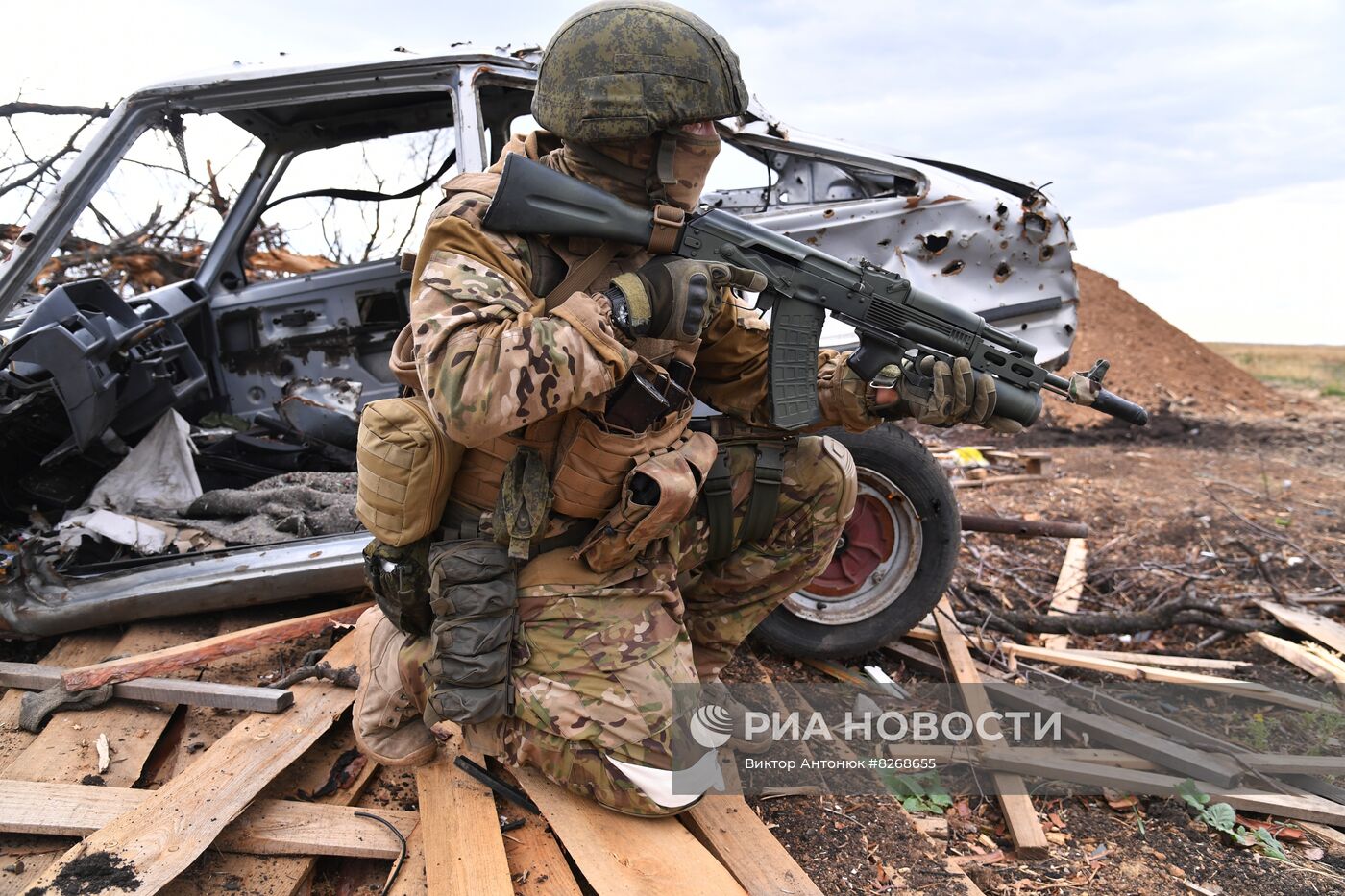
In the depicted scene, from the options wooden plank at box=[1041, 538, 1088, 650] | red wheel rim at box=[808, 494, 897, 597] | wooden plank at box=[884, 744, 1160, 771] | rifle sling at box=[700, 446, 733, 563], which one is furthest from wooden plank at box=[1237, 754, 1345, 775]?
rifle sling at box=[700, 446, 733, 563]

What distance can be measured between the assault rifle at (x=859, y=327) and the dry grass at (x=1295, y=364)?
14.2 m

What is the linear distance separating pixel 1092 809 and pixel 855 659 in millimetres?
955

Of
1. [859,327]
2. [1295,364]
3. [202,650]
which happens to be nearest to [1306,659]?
[859,327]

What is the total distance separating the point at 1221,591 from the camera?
13.8ft

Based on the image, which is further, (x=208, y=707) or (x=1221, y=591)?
(x=1221, y=591)

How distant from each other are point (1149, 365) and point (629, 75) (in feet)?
42.2

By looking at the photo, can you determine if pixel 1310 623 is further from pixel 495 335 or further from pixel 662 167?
pixel 495 335

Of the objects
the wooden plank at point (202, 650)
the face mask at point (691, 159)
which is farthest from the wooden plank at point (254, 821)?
the face mask at point (691, 159)

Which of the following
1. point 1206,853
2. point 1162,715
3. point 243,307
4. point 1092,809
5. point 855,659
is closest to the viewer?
point 1206,853

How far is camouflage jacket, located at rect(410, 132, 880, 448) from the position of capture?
1834 millimetres

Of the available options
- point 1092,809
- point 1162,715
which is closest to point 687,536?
point 1092,809

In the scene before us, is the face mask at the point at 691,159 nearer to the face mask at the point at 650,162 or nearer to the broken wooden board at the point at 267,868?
the face mask at the point at 650,162

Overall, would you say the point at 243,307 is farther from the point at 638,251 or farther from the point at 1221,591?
the point at 1221,591

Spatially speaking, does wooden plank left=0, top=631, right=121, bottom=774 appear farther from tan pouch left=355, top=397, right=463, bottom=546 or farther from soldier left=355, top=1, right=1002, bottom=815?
tan pouch left=355, top=397, right=463, bottom=546
